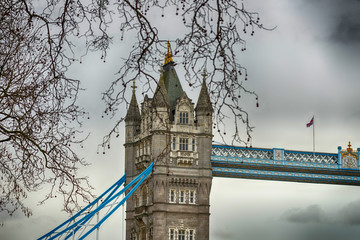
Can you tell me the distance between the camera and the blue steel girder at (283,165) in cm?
4656

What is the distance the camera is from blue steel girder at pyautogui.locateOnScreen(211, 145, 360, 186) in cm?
4656

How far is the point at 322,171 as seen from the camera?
160ft

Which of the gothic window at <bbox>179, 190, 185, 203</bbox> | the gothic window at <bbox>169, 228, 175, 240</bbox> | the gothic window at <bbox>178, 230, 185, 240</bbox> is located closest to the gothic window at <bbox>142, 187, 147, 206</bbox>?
the gothic window at <bbox>179, 190, 185, 203</bbox>

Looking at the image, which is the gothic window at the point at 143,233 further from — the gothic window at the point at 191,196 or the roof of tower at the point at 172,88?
the roof of tower at the point at 172,88

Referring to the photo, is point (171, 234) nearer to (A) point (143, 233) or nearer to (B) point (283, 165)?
(A) point (143, 233)

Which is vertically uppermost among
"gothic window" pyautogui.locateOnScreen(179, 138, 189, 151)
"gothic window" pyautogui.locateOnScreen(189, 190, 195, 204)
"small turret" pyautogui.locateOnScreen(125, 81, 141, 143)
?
"small turret" pyautogui.locateOnScreen(125, 81, 141, 143)

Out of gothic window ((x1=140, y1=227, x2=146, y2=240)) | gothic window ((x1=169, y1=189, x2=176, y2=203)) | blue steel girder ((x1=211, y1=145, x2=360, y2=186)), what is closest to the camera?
gothic window ((x1=169, y1=189, x2=176, y2=203))

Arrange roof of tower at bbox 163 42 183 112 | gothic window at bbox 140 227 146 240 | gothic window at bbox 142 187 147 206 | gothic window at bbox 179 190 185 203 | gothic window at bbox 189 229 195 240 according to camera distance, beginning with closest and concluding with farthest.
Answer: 1. gothic window at bbox 189 229 195 240
2. gothic window at bbox 179 190 185 203
3. gothic window at bbox 140 227 146 240
4. gothic window at bbox 142 187 147 206
5. roof of tower at bbox 163 42 183 112

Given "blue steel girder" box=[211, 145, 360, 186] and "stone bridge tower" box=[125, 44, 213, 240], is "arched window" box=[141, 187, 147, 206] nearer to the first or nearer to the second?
"stone bridge tower" box=[125, 44, 213, 240]

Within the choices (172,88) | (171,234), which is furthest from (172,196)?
(172,88)

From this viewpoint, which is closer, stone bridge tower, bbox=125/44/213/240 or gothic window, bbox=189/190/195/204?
stone bridge tower, bbox=125/44/213/240

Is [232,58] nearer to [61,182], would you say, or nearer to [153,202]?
[61,182]

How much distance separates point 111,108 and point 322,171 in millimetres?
43235

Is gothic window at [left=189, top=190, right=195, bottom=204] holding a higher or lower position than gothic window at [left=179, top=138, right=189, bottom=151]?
lower
